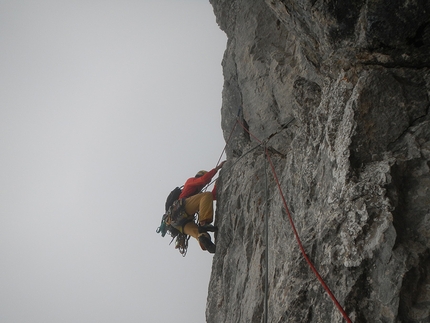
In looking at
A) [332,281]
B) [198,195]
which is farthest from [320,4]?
[198,195]

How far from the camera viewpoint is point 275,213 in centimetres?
512

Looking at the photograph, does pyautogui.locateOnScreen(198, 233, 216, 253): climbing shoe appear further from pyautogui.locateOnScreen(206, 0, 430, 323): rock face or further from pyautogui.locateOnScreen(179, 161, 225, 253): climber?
pyautogui.locateOnScreen(206, 0, 430, 323): rock face

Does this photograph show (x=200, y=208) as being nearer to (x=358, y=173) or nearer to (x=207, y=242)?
(x=207, y=242)

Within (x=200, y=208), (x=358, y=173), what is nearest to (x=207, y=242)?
(x=200, y=208)

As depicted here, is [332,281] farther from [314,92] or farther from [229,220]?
[229,220]

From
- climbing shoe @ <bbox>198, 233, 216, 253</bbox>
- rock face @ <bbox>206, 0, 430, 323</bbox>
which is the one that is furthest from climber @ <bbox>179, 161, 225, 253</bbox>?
rock face @ <bbox>206, 0, 430, 323</bbox>

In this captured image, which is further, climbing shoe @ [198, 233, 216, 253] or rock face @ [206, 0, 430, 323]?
climbing shoe @ [198, 233, 216, 253]

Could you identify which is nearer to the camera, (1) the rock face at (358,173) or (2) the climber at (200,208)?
(1) the rock face at (358,173)

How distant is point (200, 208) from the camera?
7.62 metres

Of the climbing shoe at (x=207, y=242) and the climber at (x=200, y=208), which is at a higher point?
the climber at (x=200, y=208)

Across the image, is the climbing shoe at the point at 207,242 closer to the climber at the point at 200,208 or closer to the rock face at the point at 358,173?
the climber at the point at 200,208

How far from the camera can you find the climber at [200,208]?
751 cm

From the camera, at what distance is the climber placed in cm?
751

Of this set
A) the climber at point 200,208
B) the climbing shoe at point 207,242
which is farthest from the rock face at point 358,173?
the climber at point 200,208
